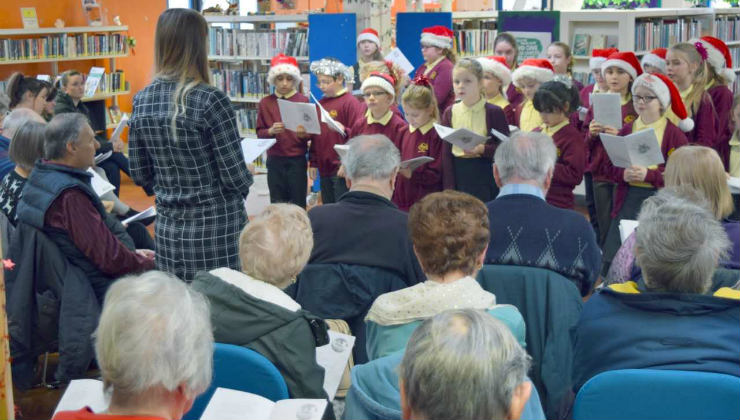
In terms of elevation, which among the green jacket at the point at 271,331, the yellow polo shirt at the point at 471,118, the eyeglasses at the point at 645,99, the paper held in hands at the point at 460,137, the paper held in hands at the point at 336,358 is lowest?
the paper held in hands at the point at 336,358

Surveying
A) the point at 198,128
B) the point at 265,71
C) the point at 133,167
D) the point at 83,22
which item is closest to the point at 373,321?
the point at 198,128

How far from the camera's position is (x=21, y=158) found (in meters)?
3.83

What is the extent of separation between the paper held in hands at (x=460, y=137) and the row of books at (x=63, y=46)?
6688 millimetres

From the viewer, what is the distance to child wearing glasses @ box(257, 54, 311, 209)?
19.2 ft

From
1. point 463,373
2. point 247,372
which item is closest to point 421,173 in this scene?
point 247,372

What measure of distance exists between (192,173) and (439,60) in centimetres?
411

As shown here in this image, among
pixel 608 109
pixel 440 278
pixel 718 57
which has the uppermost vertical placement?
pixel 718 57

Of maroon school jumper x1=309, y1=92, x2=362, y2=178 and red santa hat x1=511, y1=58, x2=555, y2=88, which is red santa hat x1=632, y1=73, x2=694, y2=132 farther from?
maroon school jumper x1=309, y1=92, x2=362, y2=178

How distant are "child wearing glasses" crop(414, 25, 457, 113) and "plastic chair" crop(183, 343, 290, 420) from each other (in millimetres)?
4765

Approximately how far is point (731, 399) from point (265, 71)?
8045 millimetres

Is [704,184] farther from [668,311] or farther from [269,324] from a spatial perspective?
[269,324]

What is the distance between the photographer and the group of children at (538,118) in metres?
4.69

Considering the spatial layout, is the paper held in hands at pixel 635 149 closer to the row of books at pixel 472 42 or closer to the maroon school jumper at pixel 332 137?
the maroon school jumper at pixel 332 137

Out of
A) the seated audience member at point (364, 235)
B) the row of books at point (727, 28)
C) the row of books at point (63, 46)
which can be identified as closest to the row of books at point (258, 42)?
the row of books at point (63, 46)
